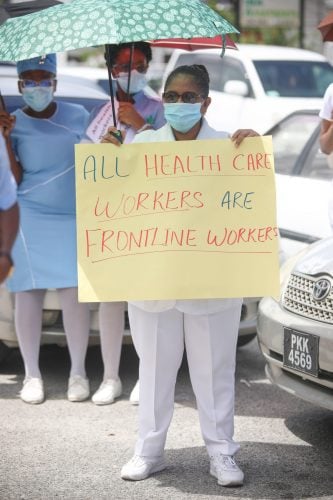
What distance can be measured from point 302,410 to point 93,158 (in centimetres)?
209

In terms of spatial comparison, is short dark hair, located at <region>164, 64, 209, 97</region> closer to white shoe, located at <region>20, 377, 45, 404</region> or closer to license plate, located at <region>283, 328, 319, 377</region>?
license plate, located at <region>283, 328, 319, 377</region>

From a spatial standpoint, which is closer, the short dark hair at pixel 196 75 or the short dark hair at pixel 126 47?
the short dark hair at pixel 196 75

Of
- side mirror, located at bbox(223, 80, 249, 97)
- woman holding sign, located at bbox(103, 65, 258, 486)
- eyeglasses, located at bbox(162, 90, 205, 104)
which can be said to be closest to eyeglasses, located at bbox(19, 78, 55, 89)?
woman holding sign, located at bbox(103, 65, 258, 486)

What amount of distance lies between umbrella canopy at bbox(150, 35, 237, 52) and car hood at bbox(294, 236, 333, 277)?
46.2 inches

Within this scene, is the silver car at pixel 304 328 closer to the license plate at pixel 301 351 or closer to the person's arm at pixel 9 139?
the license plate at pixel 301 351

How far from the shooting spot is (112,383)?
6.16 metres

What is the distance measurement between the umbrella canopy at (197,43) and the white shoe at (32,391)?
6.76 ft

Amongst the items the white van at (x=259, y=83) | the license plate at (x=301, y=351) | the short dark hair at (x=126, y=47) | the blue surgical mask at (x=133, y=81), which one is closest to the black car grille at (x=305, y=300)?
the license plate at (x=301, y=351)

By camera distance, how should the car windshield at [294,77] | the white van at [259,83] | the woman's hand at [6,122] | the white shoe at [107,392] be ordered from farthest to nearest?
1. the car windshield at [294,77]
2. the white van at [259,83]
3. the white shoe at [107,392]
4. the woman's hand at [6,122]

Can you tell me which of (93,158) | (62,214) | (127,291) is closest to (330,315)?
(127,291)

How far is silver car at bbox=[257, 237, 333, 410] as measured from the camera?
4.92 m

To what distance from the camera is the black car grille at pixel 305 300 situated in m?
4.99

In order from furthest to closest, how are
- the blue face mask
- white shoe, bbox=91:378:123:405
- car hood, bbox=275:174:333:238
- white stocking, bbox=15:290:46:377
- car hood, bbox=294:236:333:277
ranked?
car hood, bbox=275:174:333:238 → white stocking, bbox=15:290:46:377 → white shoe, bbox=91:378:123:405 → car hood, bbox=294:236:333:277 → the blue face mask

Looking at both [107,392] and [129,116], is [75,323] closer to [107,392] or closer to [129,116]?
[107,392]
